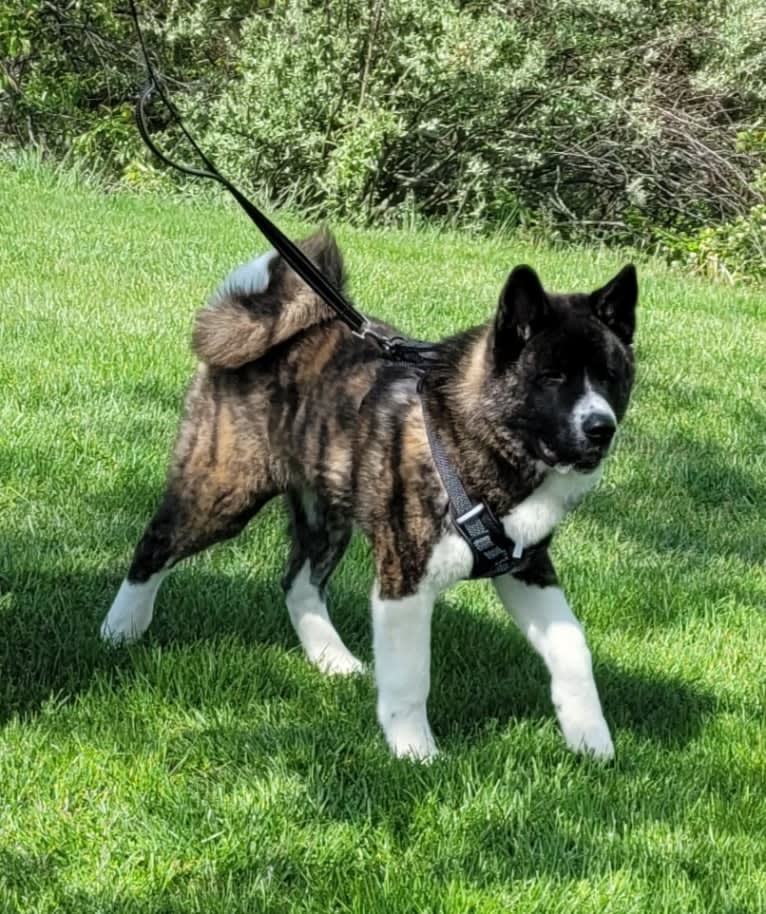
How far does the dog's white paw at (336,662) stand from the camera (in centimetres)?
418

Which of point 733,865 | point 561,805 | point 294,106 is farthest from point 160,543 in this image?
point 294,106

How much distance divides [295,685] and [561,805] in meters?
0.98

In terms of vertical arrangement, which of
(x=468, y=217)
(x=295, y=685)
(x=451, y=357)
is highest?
(x=451, y=357)

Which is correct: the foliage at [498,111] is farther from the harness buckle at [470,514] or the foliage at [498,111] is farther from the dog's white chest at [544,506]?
the harness buckle at [470,514]

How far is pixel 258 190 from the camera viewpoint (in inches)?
552

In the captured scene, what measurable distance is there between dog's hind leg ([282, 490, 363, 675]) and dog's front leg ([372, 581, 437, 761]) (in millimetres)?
586

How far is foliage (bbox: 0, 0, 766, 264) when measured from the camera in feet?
44.2

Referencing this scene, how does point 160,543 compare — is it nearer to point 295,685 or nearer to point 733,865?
point 295,685

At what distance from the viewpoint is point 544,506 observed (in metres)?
3.54

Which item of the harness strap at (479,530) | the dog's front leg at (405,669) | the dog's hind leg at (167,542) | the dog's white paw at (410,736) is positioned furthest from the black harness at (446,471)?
the dog's hind leg at (167,542)

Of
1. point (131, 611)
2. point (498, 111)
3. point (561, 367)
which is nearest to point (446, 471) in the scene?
point (561, 367)

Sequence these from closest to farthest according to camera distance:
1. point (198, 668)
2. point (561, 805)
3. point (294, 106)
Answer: point (561, 805) < point (198, 668) < point (294, 106)

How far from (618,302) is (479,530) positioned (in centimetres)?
70

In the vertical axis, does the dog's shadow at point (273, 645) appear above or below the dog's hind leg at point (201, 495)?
below
